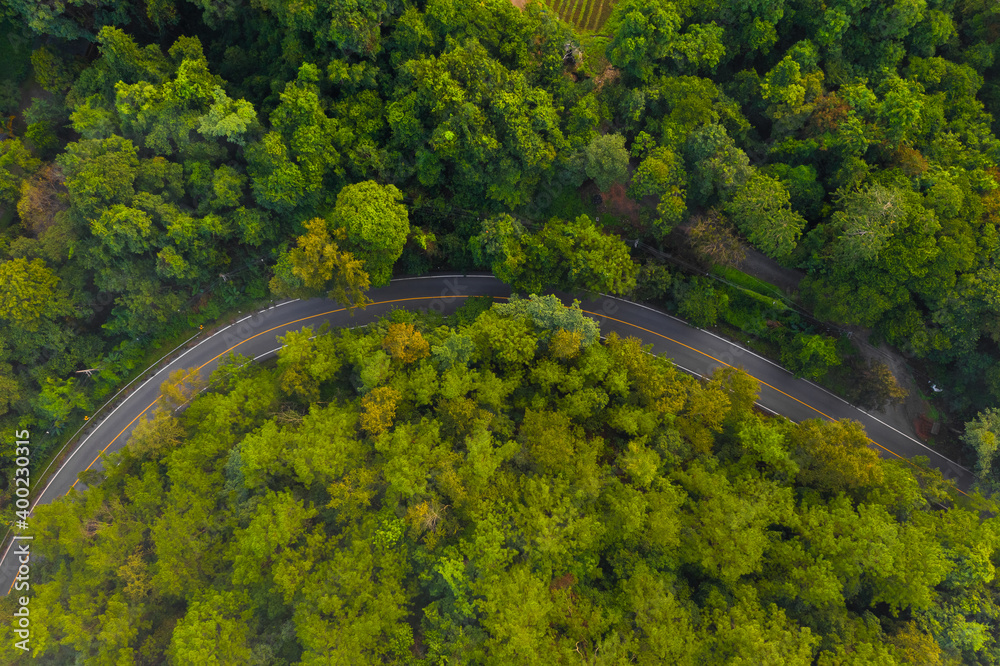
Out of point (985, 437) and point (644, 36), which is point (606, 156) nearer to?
point (644, 36)

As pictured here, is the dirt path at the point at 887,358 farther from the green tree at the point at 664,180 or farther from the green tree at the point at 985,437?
the green tree at the point at 664,180

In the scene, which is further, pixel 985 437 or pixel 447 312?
pixel 447 312

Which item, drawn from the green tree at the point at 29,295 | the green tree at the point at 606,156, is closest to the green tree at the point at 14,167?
the green tree at the point at 29,295

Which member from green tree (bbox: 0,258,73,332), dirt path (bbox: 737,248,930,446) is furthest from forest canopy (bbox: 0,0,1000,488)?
dirt path (bbox: 737,248,930,446)

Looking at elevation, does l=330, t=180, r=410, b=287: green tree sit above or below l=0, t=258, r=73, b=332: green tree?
above

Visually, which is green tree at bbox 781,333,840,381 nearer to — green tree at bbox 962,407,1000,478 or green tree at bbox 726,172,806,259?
green tree at bbox 726,172,806,259

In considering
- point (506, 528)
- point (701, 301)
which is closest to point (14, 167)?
point (506, 528)
